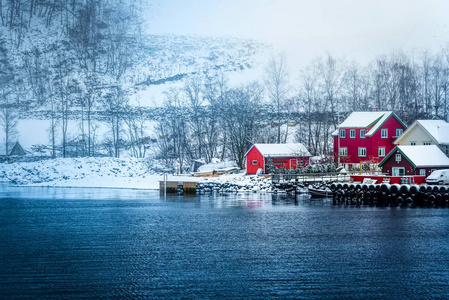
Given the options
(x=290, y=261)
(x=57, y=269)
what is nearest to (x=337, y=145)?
(x=290, y=261)

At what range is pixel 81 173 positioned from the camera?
2926 inches

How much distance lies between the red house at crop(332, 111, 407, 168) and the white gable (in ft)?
28.6

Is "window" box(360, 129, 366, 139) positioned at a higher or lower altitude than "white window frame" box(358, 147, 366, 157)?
higher

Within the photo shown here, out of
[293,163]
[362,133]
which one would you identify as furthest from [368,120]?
[293,163]

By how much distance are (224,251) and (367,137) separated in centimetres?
3625

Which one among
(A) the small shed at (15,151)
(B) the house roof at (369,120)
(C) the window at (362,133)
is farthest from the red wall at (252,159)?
(A) the small shed at (15,151)

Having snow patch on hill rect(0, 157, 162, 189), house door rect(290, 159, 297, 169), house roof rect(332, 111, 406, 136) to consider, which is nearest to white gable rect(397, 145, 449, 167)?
house roof rect(332, 111, 406, 136)

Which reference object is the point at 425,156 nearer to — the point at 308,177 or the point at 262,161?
the point at 308,177

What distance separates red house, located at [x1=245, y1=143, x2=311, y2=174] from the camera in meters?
62.5

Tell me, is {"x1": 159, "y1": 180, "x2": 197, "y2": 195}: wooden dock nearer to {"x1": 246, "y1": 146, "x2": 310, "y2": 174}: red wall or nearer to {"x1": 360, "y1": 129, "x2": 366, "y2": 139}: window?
{"x1": 246, "y1": 146, "x2": 310, "y2": 174}: red wall

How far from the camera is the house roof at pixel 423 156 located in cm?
5069

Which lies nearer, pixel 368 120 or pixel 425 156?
pixel 425 156

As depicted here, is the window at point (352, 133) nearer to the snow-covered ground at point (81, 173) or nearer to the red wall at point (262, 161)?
the red wall at point (262, 161)

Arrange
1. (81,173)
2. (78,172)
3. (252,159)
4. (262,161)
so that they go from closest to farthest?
(262,161) < (252,159) < (81,173) < (78,172)
